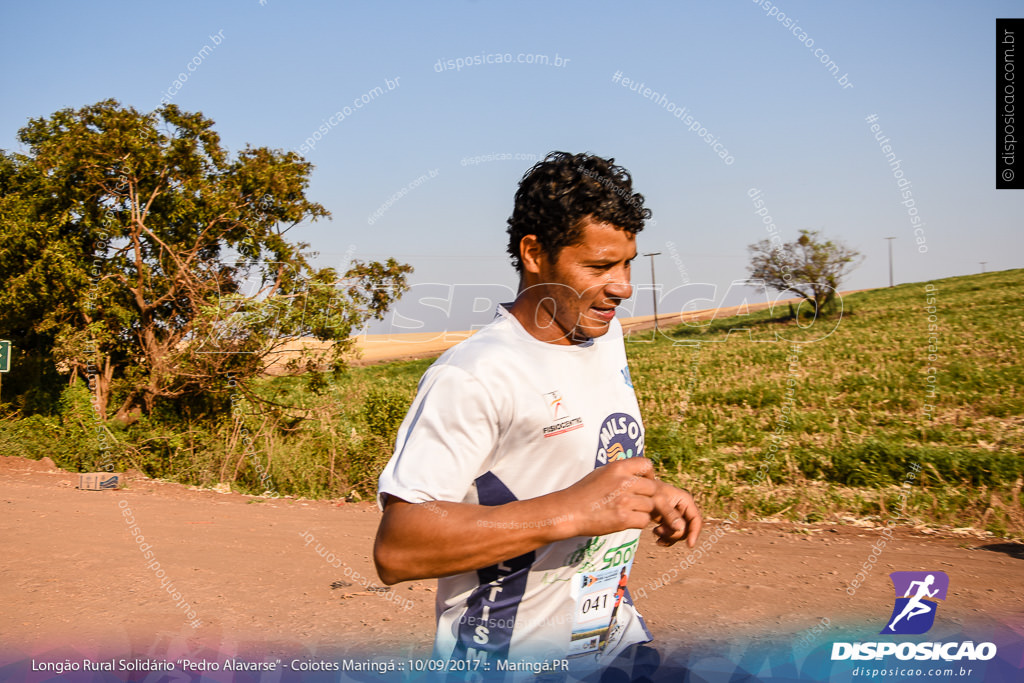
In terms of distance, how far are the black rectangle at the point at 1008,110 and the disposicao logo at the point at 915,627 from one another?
12.6 ft

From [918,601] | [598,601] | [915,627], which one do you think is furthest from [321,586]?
[598,601]

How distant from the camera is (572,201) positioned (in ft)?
5.94

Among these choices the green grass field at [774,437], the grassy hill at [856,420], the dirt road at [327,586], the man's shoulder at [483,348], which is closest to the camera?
the man's shoulder at [483,348]

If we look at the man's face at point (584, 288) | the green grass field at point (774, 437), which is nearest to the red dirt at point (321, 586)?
the green grass field at point (774, 437)

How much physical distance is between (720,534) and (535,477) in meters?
6.18

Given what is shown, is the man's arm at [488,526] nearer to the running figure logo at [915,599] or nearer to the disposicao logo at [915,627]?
the disposicao logo at [915,627]

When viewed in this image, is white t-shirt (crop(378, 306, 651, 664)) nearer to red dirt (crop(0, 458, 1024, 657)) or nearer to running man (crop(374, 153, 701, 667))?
running man (crop(374, 153, 701, 667))

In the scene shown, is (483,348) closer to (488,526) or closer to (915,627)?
(488,526)

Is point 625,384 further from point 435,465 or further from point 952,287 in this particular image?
point 952,287

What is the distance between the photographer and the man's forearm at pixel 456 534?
140 cm

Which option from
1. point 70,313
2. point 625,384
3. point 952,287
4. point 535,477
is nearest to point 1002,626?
point 625,384

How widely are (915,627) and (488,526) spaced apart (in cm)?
477

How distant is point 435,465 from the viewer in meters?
1.44

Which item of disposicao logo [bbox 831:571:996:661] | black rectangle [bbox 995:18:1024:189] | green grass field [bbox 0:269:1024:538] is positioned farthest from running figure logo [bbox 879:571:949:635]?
black rectangle [bbox 995:18:1024:189]
